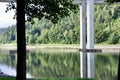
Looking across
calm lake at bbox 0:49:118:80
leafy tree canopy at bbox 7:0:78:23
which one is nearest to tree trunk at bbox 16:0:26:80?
leafy tree canopy at bbox 7:0:78:23

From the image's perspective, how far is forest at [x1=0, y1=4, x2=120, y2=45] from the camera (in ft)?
223

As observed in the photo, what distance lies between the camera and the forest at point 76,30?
6800cm

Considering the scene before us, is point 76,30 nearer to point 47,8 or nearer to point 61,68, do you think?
point 61,68

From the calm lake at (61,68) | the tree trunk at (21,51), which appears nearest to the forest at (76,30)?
the calm lake at (61,68)

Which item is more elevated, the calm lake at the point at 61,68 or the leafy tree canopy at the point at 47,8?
the leafy tree canopy at the point at 47,8

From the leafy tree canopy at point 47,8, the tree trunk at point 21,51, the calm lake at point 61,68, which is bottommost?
the calm lake at point 61,68

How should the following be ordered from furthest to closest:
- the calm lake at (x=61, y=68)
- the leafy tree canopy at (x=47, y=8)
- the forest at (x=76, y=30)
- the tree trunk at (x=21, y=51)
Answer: the forest at (x=76, y=30)
the calm lake at (x=61, y=68)
the leafy tree canopy at (x=47, y=8)
the tree trunk at (x=21, y=51)

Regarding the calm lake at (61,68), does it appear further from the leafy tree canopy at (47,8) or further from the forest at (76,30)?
the forest at (76,30)

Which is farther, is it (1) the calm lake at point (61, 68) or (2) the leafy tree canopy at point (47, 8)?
(1) the calm lake at point (61, 68)

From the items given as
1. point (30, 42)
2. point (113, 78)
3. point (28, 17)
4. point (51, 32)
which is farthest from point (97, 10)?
point (28, 17)

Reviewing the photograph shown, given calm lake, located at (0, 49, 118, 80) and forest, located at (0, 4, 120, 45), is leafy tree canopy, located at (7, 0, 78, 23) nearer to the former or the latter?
calm lake, located at (0, 49, 118, 80)

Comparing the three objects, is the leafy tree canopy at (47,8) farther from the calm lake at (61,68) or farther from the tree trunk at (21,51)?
the calm lake at (61,68)

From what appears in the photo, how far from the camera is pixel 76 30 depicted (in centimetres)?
7119

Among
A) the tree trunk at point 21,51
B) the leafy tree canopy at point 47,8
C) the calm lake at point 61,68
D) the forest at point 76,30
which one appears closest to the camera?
the tree trunk at point 21,51
